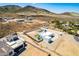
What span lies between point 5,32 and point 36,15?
600 millimetres

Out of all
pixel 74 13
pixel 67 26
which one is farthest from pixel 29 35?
pixel 74 13

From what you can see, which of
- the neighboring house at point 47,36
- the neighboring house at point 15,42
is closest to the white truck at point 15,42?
the neighboring house at point 15,42

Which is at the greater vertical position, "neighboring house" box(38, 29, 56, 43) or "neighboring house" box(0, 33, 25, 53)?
"neighboring house" box(38, 29, 56, 43)

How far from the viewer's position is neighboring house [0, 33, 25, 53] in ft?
6.90

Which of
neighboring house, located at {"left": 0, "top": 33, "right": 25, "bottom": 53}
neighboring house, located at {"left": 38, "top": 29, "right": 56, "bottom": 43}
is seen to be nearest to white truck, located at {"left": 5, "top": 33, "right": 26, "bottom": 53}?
neighboring house, located at {"left": 0, "top": 33, "right": 25, "bottom": 53}

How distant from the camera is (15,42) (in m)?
2.13

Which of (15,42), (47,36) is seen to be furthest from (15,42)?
(47,36)

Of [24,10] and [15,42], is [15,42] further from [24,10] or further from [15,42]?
[24,10]

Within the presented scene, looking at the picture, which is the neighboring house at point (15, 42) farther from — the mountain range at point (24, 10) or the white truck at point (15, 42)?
the mountain range at point (24, 10)

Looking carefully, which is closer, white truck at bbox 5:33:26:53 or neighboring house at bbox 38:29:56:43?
white truck at bbox 5:33:26:53

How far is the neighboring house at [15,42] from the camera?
2.10m

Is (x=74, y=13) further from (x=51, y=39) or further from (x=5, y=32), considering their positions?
(x=5, y=32)

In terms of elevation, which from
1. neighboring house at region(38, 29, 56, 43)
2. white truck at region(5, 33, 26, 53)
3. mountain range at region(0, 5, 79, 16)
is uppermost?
mountain range at region(0, 5, 79, 16)

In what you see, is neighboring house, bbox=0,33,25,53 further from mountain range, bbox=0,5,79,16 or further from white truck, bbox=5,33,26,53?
mountain range, bbox=0,5,79,16
